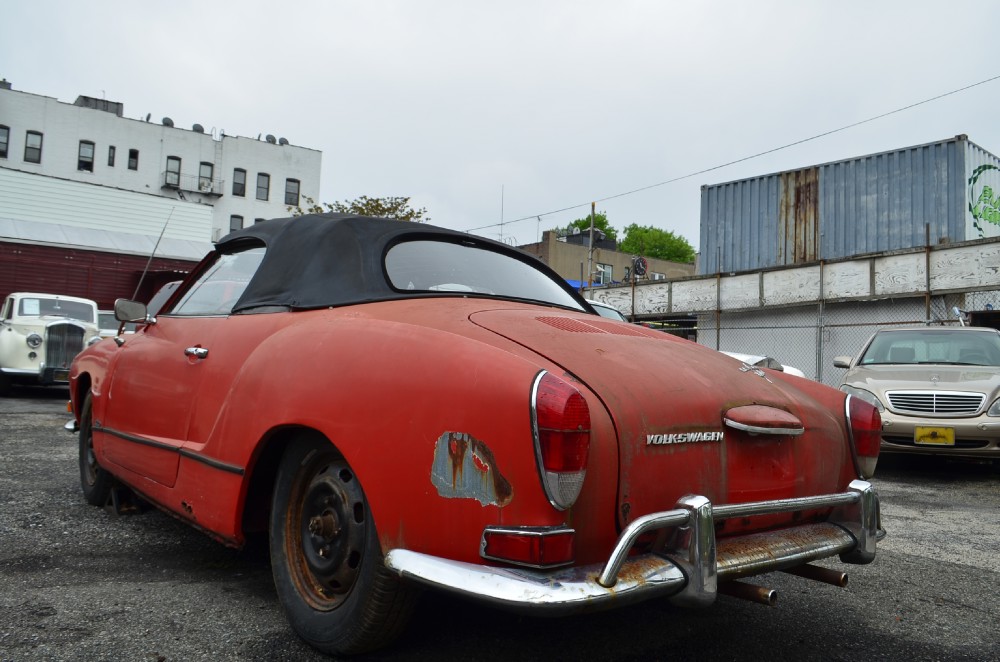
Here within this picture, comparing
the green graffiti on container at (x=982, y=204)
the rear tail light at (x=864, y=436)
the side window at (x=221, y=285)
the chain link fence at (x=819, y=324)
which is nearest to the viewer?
the rear tail light at (x=864, y=436)

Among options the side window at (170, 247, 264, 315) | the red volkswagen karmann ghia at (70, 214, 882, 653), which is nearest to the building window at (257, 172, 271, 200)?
the side window at (170, 247, 264, 315)

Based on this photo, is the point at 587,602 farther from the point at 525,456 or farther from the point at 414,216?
the point at 414,216

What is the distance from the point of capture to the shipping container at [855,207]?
16.5 metres

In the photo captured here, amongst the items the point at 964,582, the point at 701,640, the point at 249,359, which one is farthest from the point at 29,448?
the point at 964,582

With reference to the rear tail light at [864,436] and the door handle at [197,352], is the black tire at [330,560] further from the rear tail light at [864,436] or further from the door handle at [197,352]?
the rear tail light at [864,436]

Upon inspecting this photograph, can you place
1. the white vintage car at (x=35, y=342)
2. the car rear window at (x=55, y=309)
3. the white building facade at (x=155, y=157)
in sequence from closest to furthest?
the white vintage car at (x=35, y=342) → the car rear window at (x=55, y=309) → the white building facade at (x=155, y=157)

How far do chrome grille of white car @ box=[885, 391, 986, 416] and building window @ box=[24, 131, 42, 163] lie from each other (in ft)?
138

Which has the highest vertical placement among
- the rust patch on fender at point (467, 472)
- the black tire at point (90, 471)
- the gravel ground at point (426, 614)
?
the rust patch on fender at point (467, 472)

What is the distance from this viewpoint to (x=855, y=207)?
59.4 ft

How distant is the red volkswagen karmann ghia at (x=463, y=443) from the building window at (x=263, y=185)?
4302 centimetres

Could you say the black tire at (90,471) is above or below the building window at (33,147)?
below

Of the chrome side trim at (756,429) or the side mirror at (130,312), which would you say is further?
the side mirror at (130,312)

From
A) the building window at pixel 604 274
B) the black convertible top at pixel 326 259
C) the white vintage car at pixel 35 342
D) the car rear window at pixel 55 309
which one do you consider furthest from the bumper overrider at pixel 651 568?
the building window at pixel 604 274

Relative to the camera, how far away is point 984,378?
22.6 ft
